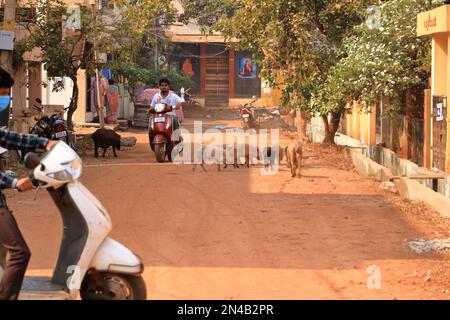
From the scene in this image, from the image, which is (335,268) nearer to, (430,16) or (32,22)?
(430,16)

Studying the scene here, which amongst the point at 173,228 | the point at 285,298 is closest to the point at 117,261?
the point at 285,298

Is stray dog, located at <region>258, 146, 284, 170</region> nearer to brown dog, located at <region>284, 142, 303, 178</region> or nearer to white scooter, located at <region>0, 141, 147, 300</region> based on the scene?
brown dog, located at <region>284, 142, 303, 178</region>

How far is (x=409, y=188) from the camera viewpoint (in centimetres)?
1227

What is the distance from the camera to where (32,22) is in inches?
744

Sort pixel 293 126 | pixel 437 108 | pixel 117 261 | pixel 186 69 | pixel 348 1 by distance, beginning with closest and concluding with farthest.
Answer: pixel 117 261
pixel 437 108
pixel 348 1
pixel 293 126
pixel 186 69

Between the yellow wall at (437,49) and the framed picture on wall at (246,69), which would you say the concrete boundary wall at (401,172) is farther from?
the framed picture on wall at (246,69)

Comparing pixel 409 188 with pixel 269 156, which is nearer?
pixel 409 188

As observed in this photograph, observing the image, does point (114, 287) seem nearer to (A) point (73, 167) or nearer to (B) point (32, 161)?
(A) point (73, 167)

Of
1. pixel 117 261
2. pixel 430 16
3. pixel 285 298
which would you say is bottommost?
pixel 285 298

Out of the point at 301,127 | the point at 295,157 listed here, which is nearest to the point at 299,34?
the point at 295,157

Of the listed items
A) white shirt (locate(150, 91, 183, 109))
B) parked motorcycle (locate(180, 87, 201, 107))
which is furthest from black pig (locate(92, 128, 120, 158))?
parked motorcycle (locate(180, 87, 201, 107))

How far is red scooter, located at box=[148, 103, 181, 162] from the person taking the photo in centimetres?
1678

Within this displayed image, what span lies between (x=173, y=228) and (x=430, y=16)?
5763 millimetres

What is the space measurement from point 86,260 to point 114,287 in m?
0.26
